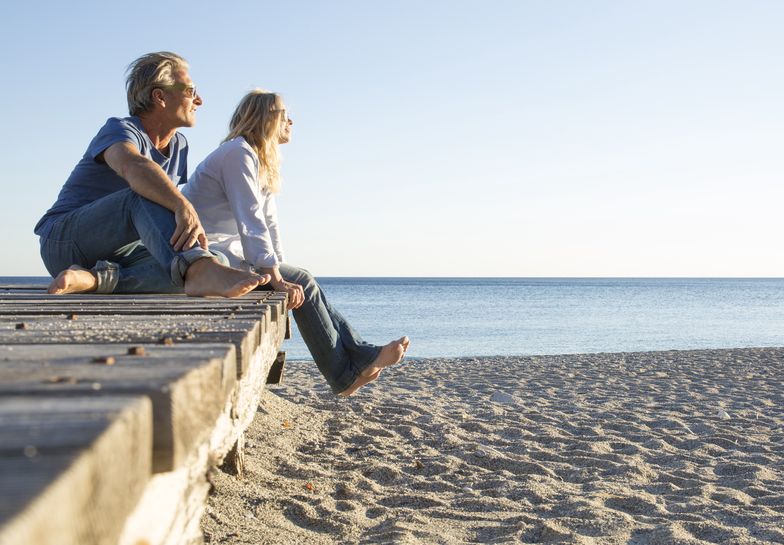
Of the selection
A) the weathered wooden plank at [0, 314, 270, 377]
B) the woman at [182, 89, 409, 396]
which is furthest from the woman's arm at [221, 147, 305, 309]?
the weathered wooden plank at [0, 314, 270, 377]

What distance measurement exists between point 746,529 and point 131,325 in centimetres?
296

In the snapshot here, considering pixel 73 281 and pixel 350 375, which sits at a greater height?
pixel 73 281

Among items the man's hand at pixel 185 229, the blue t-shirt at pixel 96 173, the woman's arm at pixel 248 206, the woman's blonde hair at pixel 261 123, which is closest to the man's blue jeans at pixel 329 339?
the woman's arm at pixel 248 206

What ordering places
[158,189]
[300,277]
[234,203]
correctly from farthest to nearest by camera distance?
1. [234,203]
2. [300,277]
3. [158,189]

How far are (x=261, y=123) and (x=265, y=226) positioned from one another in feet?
2.20

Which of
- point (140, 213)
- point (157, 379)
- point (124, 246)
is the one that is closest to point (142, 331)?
point (157, 379)

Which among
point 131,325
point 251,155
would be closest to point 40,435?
point 131,325

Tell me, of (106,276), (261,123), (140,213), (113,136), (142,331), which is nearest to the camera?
(142,331)

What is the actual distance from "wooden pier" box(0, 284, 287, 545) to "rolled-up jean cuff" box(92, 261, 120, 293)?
195cm

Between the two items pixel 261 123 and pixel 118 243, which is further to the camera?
pixel 261 123

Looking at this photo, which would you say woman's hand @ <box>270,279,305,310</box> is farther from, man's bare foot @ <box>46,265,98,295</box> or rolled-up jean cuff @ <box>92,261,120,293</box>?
man's bare foot @ <box>46,265,98,295</box>

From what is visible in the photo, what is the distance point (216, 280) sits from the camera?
3.39m

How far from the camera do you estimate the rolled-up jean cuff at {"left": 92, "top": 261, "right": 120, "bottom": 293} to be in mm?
4027

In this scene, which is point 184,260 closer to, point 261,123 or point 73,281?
point 73,281
